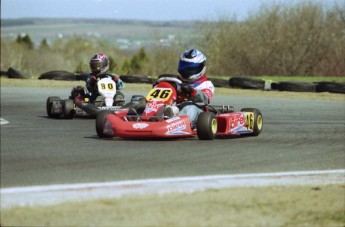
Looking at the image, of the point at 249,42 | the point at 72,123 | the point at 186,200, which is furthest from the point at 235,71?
the point at 186,200

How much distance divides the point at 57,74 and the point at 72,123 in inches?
548

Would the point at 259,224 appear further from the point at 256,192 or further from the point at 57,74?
the point at 57,74

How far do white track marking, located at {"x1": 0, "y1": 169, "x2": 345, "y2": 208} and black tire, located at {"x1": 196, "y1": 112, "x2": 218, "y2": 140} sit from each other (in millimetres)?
2454

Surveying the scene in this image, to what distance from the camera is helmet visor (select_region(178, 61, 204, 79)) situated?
10891 mm

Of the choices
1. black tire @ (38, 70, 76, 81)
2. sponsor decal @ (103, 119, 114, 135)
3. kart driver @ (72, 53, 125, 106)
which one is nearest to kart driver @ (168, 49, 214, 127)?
sponsor decal @ (103, 119, 114, 135)

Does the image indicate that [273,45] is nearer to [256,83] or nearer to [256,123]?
[256,83]

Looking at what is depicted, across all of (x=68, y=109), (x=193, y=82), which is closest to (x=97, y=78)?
(x=68, y=109)

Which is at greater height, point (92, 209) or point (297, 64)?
point (92, 209)

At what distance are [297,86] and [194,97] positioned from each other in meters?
11.3

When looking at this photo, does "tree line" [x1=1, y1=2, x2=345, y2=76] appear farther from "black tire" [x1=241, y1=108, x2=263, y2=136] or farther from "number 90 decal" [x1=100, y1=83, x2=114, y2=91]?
"black tire" [x1=241, y1=108, x2=263, y2=136]

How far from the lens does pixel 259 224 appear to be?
229 inches

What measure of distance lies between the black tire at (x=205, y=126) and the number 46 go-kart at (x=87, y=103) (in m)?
3.58

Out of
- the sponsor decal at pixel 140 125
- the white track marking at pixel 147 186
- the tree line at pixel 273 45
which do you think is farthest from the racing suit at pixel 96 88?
the tree line at pixel 273 45

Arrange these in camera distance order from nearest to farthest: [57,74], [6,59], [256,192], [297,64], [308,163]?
1. [256,192]
2. [308,163]
3. [57,74]
4. [297,64]
5. [6,59]
